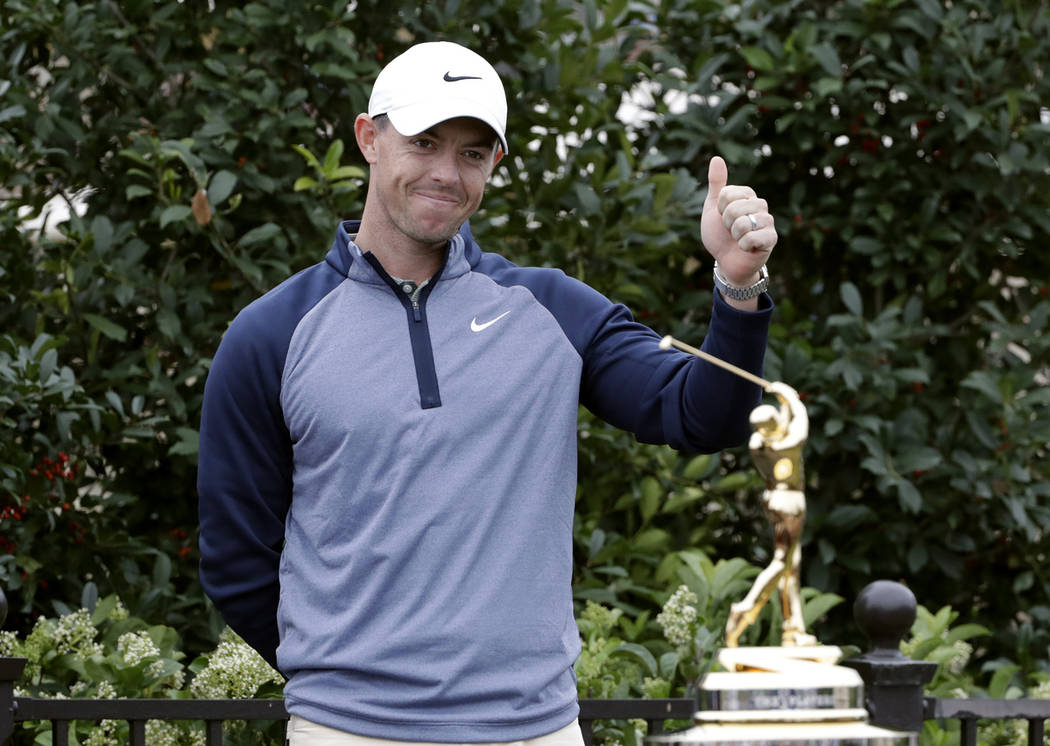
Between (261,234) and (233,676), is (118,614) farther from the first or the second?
(261,234)

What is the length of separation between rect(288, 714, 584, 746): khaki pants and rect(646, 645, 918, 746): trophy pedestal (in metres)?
0.78

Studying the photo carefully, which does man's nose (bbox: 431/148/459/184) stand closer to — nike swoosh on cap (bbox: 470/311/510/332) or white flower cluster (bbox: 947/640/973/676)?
nike swoosh on cap (bbox: 470/311/510/332)

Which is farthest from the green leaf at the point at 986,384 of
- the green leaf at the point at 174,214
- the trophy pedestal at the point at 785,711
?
the trophy pedestal at the point at 785,711

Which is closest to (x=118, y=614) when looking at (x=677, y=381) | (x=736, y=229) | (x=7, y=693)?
(x=7, y=693)

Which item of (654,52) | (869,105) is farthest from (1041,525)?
(654,52)

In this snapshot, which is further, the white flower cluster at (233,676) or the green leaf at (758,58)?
the green leaf at (758,58)

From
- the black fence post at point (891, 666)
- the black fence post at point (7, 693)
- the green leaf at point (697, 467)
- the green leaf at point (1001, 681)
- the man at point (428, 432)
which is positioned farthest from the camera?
the green leaf at point (697, 467)

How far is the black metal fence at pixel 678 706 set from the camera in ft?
9.65

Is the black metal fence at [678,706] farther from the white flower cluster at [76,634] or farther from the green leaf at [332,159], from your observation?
A: the green leaf at [332,159]

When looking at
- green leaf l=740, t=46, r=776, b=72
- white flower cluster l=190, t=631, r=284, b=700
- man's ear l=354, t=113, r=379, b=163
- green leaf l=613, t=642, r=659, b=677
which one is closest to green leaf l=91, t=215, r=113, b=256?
white flower cluster l=190, t=631, r=284, b=700

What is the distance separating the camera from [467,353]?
220 centimetres

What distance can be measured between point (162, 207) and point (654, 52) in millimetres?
1943

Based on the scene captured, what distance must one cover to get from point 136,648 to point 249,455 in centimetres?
130

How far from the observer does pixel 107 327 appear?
13.0 ft
